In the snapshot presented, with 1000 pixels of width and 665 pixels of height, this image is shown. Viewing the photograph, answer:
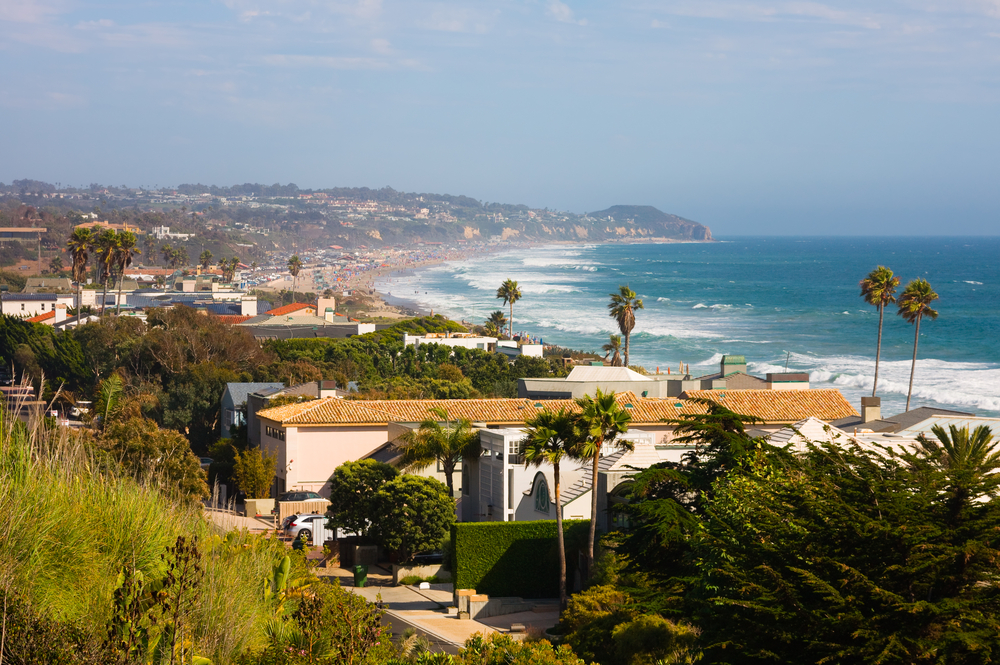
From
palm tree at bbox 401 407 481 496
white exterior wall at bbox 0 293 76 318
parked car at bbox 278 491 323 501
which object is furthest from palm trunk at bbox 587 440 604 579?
white exterior wall at bbox 0 293 76 318

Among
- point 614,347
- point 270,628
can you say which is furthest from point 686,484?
point 614,347

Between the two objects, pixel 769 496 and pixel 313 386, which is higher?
pixel 769 496

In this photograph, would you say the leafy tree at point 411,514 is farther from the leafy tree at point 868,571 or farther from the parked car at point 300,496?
the leafy tree at point 868,571

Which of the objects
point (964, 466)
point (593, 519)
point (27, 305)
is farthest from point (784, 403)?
point (27, 305)

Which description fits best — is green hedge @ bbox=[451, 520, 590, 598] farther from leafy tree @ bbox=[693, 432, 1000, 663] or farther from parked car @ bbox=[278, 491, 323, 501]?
leafy tree @ bbox=[693, 432, 1000, 663]

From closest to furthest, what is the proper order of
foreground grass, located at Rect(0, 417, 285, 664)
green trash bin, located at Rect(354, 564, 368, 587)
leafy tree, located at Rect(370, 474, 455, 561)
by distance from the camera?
foreground grass, located at Rect(0, 417, 285, 664) → green trash bin, located at Rect(354, 564, 368, 587) → leafy tree, located at Rect(370, 474, 455, 561)

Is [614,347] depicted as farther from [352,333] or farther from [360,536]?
[360,536]
